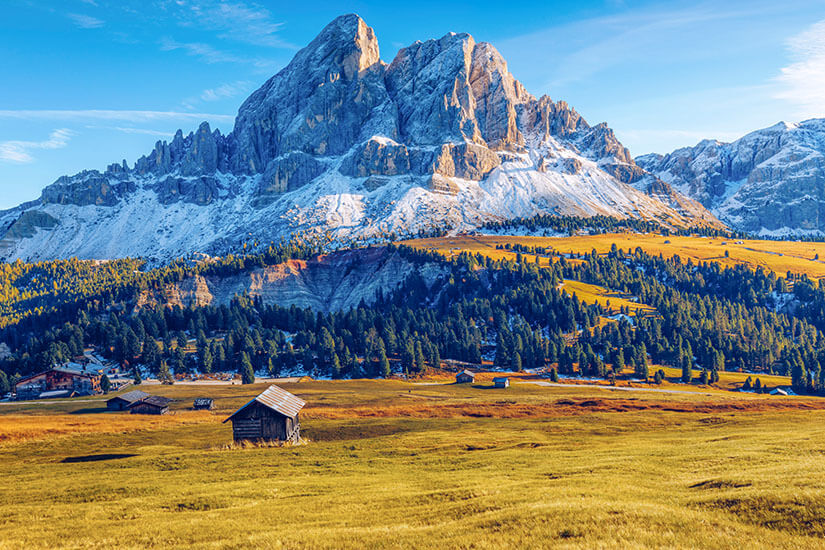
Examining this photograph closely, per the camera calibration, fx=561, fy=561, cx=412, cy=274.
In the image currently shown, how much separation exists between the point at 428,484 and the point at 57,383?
134m

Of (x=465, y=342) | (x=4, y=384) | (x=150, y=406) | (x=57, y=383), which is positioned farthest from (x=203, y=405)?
(x=465, y=342)

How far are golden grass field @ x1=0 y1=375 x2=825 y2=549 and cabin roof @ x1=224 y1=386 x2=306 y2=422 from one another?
4402 mm

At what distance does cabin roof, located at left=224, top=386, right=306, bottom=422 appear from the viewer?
192ft

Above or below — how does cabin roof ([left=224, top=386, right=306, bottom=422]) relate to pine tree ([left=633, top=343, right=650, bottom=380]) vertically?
above

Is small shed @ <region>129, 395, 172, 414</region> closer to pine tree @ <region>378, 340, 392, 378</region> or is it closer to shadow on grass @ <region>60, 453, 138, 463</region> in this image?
shadow on grass @ <region>60, 453, 138, 463</region>

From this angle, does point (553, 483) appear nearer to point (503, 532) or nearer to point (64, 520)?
point (503, 532)

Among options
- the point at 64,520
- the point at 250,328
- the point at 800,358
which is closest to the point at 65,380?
the point at 250,328

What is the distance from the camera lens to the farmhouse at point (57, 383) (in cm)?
13025

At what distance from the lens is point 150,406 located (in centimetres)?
9650

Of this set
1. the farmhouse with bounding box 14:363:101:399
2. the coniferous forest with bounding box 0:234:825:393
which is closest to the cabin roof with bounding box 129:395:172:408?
the coniferous forest with bounding box 0:234:825:393

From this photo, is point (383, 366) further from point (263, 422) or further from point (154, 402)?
point (263, 422)

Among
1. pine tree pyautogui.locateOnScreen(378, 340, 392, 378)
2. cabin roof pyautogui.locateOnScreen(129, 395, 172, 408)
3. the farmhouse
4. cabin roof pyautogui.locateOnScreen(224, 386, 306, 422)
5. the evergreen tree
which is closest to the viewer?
→ cabin roof pyautogui.locateOnScreen(224, 386, 306, 422)

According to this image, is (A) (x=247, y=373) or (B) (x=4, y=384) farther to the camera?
(A) (x=247, y=373)

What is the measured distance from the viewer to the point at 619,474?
107ft
